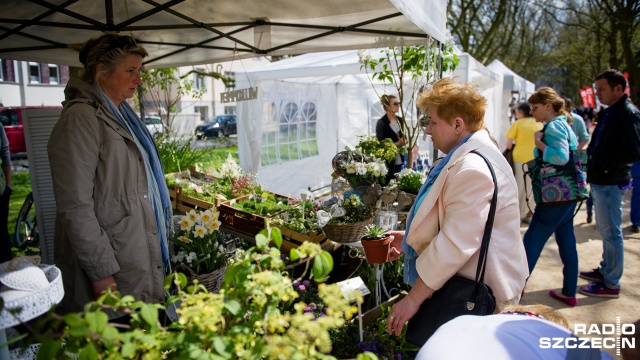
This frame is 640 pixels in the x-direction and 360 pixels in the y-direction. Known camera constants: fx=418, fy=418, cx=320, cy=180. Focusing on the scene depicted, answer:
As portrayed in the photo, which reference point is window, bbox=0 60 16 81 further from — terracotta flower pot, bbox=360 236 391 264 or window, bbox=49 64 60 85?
terracotta flower pot, bbox=360 236 391 264

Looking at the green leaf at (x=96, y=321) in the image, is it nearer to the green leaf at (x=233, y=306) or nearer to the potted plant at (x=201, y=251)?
the green leaf at (x=233, y=306)

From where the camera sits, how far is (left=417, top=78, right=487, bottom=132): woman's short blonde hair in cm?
169

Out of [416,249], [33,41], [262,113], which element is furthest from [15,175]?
[416,249]

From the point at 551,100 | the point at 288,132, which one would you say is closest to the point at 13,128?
the point at 288,132

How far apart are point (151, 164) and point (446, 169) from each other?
1390 millimetres

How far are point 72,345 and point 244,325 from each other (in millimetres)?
327

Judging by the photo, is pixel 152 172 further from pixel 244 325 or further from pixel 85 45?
pixel 244 325

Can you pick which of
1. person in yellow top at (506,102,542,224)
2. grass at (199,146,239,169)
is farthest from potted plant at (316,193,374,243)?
person in yellow top at (506,102,542,224)

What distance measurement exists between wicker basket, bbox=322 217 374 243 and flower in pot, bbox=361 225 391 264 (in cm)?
40

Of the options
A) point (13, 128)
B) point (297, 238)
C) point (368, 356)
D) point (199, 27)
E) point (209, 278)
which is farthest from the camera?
point (13, 128)

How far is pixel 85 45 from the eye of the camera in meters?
1.98

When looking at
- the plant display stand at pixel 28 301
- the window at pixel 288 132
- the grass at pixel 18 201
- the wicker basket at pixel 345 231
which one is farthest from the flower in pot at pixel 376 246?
the window at pixel 288 132

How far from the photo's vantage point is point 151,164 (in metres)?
2.06

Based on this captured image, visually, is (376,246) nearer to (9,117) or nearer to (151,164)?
(151,164)
